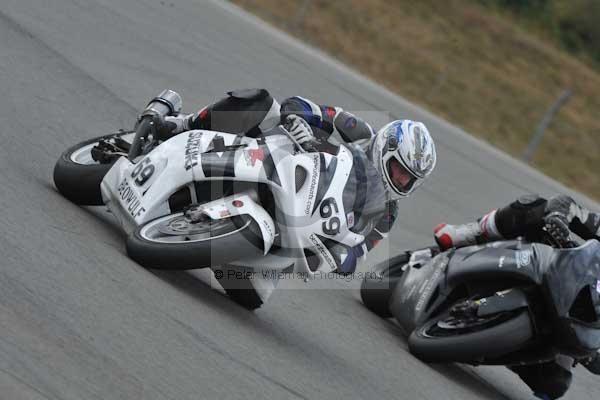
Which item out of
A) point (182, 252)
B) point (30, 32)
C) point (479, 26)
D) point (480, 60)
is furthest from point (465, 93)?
point (182, 252)

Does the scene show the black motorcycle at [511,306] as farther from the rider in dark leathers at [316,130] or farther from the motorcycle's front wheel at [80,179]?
the motorcycle's front wheel at [80,179]

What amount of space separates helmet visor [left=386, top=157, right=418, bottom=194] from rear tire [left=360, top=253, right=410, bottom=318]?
1.32 m

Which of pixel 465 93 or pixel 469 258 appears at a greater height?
pixel 469 258

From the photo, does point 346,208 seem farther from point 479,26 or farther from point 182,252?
point 479,26

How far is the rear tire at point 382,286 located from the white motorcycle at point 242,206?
1.54 metres

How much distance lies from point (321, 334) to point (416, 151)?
45.4 inches

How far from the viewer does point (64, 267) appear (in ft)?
16.9

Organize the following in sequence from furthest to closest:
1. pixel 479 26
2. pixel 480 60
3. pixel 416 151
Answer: pixel 479 26 → pixel 480 60 → pixel 416 151

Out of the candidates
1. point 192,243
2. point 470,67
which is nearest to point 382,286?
point 192,243

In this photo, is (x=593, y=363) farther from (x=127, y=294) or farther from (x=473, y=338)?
(x=127, y=294)

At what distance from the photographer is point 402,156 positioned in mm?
6113

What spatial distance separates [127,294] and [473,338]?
198cm

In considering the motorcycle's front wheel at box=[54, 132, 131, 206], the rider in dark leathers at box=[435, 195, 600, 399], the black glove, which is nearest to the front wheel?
the rider in dark leathers at box=[435, 195, 600, 399]

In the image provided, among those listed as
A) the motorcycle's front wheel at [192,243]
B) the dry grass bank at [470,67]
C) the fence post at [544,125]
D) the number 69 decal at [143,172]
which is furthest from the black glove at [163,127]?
the fence post at [544,125]
